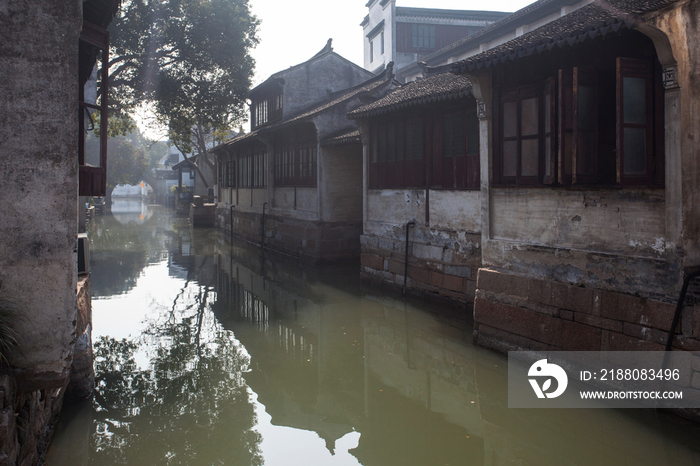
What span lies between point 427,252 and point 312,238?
6.23 meters

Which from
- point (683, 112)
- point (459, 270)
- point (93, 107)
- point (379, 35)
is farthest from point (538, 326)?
point (379, 35)

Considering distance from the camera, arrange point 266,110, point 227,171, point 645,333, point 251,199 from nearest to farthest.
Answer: point 645,333 < point 266,110 < point 251,199 < point 227,171

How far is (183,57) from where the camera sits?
18.2 metres

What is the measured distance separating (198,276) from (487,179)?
964 cm

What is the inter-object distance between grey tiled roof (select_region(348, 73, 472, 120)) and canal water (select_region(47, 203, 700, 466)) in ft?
14.1

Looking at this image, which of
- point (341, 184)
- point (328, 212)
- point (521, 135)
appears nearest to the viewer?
point (521, 135)

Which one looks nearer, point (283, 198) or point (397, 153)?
point (397, 153)

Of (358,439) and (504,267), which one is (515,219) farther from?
(358,439)

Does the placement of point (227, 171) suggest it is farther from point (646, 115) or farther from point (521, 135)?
point (646, 115)

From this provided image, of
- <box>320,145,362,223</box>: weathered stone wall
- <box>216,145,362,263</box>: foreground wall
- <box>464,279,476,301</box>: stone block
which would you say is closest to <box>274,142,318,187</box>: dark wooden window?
<box>216,145,362,263</box>: foreground wall

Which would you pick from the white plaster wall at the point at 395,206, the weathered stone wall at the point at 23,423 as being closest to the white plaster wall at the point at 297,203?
the white plaster wall at the point at 395,206

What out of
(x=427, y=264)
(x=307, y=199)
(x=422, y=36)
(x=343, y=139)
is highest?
(x=422, y=36)

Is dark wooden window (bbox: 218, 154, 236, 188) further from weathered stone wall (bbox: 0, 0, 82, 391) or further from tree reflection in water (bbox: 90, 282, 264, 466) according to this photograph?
weathered stone wall (bbox: 0, 0, 82, 391)

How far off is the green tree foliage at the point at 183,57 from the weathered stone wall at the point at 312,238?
17.7 ft
